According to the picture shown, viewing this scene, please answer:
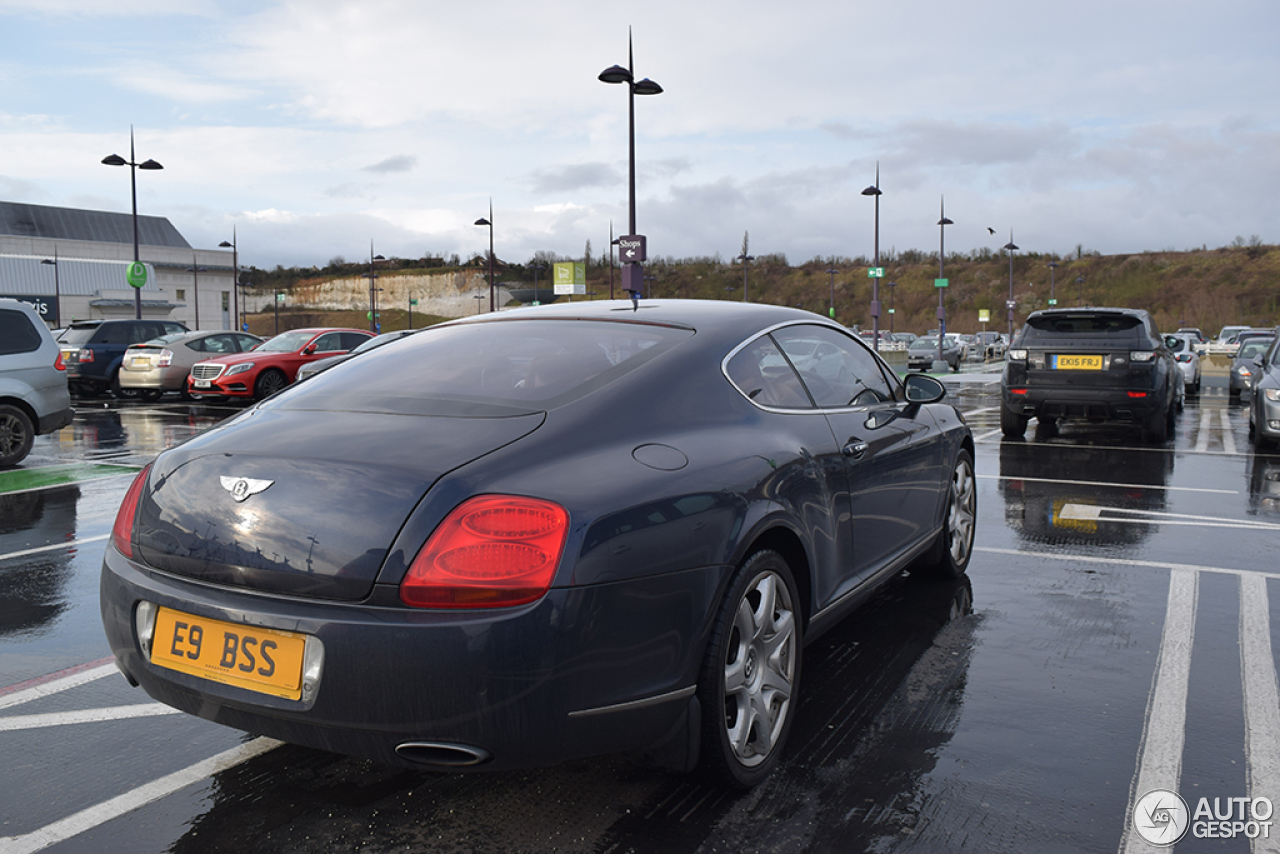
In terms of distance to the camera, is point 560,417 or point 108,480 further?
point 108,480

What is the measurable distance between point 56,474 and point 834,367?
875 centimetres

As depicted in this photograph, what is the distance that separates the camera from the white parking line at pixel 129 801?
2641 millimetres

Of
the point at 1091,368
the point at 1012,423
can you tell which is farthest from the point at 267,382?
the point at 1091,368

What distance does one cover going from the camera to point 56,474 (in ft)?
32.3

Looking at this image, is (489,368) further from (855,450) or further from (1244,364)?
(1244,364)

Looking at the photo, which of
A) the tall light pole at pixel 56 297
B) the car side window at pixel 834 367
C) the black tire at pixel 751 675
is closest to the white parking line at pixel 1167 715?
the black tire at pixel 751 675

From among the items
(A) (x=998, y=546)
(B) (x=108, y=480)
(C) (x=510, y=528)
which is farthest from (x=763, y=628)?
(B) (x=108, y=480)

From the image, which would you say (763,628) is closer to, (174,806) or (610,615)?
(610,615)

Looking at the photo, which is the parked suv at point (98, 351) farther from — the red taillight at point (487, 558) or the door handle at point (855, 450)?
the red taillight at point (487, 558)

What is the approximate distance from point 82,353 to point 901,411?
20.9 metres

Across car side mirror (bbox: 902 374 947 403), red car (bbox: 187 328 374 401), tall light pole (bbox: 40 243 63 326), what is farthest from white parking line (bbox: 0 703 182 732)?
tall light pole (bbox: 40 243 63 326)

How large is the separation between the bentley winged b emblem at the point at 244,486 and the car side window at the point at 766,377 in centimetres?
151

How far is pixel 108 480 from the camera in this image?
9.38m

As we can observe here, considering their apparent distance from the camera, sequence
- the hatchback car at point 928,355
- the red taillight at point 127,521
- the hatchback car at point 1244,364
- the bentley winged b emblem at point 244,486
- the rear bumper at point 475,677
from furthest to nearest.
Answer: the hatchback car at point 928,355, the hatchback car at point 1244,364, the red taillight at point 127,521, the bentley winged b emblem at point 244,486, the rear bumper at point 475,677
